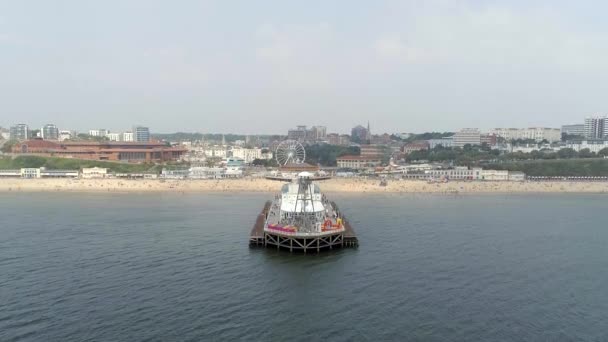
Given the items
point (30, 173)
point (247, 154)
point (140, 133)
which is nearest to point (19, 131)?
point (140, 133)

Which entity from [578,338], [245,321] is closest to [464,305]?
[578,338]

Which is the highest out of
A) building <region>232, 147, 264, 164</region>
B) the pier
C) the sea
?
building <region>232, 147, 264, 164</region>

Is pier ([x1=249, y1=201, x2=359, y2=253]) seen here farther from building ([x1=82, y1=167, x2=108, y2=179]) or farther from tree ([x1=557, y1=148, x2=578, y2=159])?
tree ([x1=557, y1=148, x2=578, y2=159])

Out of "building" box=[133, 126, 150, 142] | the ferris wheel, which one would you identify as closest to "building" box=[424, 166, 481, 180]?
the ferris wheel

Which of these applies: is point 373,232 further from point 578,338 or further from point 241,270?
point 578,338

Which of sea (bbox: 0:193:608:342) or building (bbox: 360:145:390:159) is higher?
building (bbox: 360:145:390:159)

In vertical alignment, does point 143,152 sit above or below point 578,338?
above

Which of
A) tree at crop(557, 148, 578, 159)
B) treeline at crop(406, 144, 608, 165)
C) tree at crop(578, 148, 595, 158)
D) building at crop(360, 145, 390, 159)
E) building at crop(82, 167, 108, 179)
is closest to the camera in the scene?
building at crop(82, 167, 108, 179)

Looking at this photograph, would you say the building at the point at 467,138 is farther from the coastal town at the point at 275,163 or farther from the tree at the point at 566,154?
the tree at the point at 566,154
